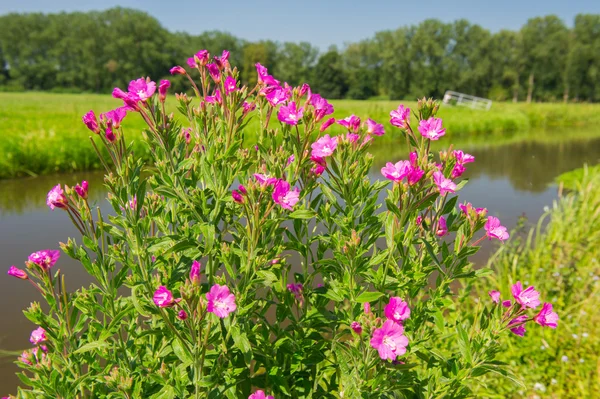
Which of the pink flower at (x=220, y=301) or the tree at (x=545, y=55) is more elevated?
the tree at (x=545, y=55)

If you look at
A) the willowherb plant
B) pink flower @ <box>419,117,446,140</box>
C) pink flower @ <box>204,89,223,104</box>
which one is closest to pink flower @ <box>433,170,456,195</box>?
the willowherb plant

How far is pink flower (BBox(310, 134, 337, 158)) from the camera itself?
143 centimetres

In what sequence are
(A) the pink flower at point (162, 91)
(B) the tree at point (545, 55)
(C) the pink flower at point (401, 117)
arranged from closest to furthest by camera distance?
(A) the pink flower at point (162, 91) → (C) the pink flower at point (401, 117) → (B) the tree at point (545, 55)

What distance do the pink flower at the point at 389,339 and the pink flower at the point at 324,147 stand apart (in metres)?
0.57

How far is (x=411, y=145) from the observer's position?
156cm

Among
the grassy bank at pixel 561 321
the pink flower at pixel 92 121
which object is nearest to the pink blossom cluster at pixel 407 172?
the pink flower at pixel 92 121

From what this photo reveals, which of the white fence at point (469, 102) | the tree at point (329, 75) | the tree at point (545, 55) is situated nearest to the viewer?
the white fence at point (469, 102)

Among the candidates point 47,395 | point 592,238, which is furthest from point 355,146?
point 592,238

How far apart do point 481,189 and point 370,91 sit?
47.8 metres

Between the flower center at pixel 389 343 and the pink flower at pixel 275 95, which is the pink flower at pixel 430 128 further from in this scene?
the flower center at pixel 389 343

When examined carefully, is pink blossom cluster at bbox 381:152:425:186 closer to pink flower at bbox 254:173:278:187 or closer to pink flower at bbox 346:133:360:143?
pink flower at bbox 346:133:360:143

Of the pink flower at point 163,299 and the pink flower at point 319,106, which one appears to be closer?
the pink flower at point 163,299

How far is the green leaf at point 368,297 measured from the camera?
4.33 feet

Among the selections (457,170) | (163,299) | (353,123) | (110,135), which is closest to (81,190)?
(110,135)
